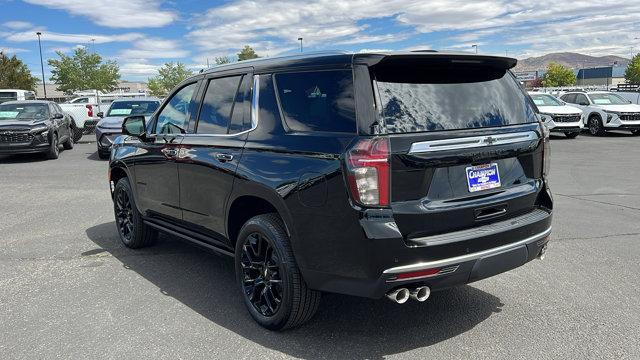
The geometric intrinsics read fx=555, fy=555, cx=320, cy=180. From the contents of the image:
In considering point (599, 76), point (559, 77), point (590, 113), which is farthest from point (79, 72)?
point (599, 76)

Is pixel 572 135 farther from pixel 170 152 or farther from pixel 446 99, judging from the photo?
pixel 446 99

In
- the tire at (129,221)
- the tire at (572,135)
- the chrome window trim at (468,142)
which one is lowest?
the tire at (572,135)

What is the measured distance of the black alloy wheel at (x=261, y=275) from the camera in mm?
3777

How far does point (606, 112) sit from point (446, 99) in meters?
20.3

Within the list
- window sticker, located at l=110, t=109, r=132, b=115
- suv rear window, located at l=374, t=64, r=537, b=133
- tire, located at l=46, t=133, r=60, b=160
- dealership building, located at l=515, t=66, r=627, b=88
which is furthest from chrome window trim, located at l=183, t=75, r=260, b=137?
dealership building, located at l=515, t=66, r=627, b=88

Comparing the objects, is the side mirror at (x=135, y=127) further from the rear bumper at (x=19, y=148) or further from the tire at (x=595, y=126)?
the tire at (x=595, y=126)

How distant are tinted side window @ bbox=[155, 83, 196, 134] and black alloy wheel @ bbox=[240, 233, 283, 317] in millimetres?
1449

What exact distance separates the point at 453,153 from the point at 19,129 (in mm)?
13925

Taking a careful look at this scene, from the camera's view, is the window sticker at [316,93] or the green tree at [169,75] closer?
the window sticker at [316,93]

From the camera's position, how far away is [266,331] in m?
3.84

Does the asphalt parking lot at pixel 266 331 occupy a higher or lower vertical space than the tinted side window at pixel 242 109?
lower

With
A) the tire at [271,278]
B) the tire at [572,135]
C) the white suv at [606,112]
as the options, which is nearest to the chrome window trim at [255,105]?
the tire at [271,278]

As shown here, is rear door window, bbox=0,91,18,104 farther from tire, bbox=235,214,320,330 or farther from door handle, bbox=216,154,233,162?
tire, bbox=235,214,320,330

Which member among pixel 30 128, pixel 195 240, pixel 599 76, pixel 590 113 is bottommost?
pixel 195 240
